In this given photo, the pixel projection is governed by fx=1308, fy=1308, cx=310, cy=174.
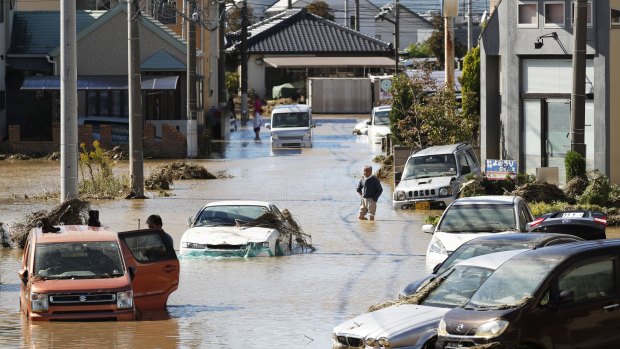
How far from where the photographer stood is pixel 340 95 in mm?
85875

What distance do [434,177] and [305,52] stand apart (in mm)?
60882

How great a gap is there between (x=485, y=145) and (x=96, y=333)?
89.2 ft

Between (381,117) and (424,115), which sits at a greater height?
(381,117)

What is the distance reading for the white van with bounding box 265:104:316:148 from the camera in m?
56.8

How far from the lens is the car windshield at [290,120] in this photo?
57.9 meters

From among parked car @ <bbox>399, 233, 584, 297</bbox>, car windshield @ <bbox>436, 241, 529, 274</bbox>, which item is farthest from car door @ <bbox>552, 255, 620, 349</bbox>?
car windshield @ <bbox>436, 241, 529, 274</bbox>

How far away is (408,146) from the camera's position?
41.5m

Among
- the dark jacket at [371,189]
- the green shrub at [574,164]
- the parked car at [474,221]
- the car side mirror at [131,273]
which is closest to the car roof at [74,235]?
the car side mirror at [131,273]

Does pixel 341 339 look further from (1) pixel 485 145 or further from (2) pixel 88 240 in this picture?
(1) pixel 485 145

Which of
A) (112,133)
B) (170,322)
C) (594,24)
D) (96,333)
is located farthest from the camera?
(112,133)

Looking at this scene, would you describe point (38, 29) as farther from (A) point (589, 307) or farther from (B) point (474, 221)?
(A) point (589, 307)

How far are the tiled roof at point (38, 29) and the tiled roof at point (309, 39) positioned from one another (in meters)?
33.3

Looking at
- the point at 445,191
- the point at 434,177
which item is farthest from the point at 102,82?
the point at 445,191

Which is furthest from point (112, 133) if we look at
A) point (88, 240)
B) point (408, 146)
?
point (88, 240)
